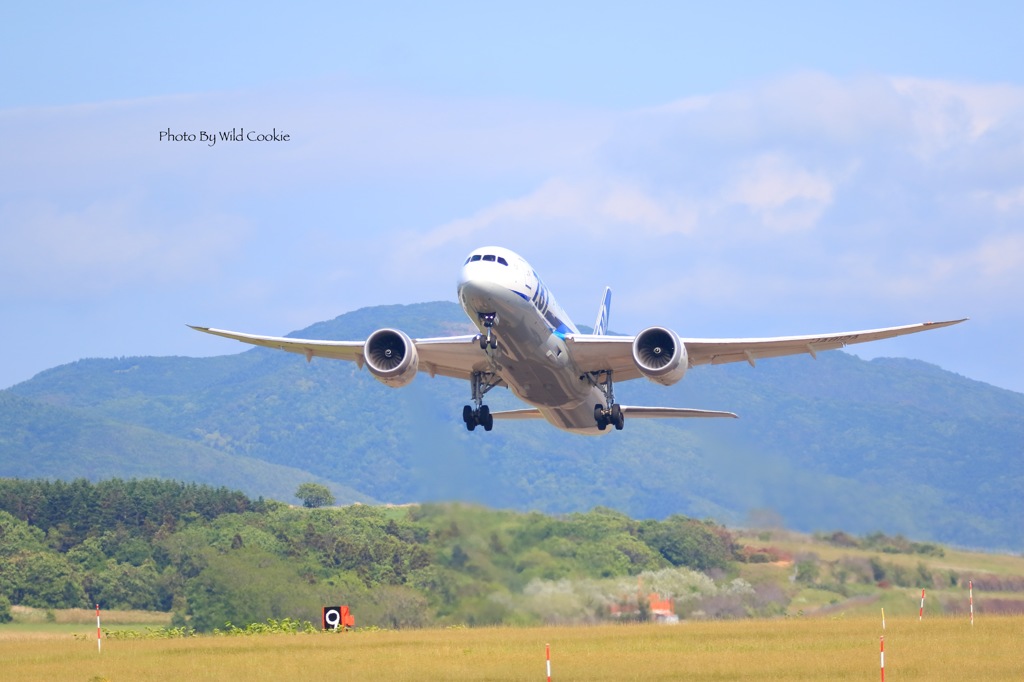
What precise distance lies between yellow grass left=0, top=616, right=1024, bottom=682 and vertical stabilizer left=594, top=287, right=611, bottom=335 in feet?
48.4

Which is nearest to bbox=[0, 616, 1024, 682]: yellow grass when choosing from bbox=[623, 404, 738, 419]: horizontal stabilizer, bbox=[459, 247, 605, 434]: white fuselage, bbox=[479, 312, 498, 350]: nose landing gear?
bbox=[623, 404, 738, 419]: horizontal stabilizer

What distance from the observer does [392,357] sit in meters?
39.6

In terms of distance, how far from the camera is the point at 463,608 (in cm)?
4294

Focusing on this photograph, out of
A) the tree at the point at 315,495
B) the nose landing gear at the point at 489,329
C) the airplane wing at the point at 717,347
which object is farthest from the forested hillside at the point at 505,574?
the tree at the point at 315,495

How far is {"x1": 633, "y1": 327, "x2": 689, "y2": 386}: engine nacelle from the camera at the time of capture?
38.1 metres

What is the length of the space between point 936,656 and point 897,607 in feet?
34.4

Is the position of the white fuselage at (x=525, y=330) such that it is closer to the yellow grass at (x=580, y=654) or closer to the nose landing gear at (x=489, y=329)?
the nose landing gear at (x=489, y=329)

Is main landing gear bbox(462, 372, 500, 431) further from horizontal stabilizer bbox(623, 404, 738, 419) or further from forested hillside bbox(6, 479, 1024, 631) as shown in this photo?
forested hillside bbox(6, 479, 1024, 631)

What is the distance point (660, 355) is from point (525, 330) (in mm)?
3991

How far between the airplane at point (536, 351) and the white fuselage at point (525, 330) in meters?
0.03

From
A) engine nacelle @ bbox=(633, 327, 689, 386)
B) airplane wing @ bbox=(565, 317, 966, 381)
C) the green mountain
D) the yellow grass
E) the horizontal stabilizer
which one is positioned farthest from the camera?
the green mountain

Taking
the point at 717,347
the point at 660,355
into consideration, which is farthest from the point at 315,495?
the point at 660,355

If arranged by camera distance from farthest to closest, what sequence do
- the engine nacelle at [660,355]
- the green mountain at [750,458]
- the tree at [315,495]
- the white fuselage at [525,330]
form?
the tree at [315,495]
the green mountain at [750,458]
the engine nacelle at [660,355]
the white fuselage at [525,330]

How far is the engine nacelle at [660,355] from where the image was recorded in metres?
38.1
